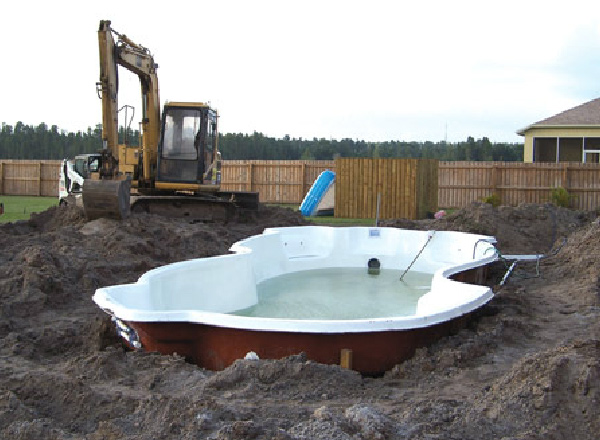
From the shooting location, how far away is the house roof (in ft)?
85.6

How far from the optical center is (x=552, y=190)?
21969mm

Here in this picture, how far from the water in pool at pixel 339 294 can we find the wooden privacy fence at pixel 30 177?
20.7 m

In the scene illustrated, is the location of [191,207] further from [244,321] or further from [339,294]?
[244,321]

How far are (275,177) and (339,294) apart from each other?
51.3 feet

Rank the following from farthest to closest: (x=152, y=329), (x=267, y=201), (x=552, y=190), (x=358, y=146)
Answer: (x=358, y=146) → (x=267, y=201) → (x=552, y=190) → (x=152, y=329)

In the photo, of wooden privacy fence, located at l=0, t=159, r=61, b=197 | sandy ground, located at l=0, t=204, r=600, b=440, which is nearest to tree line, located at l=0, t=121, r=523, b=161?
wooden privacy fence, located at l=0, t=159, r=61, b=197

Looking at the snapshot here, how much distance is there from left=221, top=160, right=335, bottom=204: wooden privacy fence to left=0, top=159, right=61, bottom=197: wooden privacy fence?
8.61 meters

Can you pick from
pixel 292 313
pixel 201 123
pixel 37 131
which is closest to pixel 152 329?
pixel 292 313

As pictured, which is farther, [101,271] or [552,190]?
[552,190]

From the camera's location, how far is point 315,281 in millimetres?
10969

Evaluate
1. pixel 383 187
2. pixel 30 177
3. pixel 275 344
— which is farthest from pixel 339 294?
pixel 30 177

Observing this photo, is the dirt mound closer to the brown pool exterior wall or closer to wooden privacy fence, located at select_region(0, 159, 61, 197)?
the brown pool exterior wall

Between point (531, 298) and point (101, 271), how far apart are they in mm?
5045

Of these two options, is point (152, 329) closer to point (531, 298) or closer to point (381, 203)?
point (531, 298)
